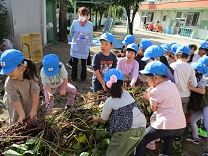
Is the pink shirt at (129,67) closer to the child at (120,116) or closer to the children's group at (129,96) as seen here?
the children's group at (129,96)

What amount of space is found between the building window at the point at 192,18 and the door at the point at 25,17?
22081 mm

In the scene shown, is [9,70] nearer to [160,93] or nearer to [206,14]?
[160,93]

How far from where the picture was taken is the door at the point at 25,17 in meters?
6.07

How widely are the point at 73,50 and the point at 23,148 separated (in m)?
3.21

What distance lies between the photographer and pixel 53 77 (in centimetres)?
261

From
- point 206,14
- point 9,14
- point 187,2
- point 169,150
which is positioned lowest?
point 169,150

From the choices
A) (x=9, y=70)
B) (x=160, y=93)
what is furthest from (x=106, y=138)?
(x=9, y=70)

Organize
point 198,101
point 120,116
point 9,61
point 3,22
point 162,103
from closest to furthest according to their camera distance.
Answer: point 9,61 < point 120,116 < point 162,103 < point 198,101 < point 3,22

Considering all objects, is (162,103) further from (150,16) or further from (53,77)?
(150,16)

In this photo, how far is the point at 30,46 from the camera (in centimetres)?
609

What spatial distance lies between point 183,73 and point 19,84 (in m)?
2.14

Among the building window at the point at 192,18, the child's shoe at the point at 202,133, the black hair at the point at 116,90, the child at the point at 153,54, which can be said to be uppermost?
the building window at the point at 192,18

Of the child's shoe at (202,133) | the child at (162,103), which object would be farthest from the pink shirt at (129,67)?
the child's shoe at (202,133)

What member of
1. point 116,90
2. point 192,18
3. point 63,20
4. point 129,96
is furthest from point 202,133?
point 192,18
